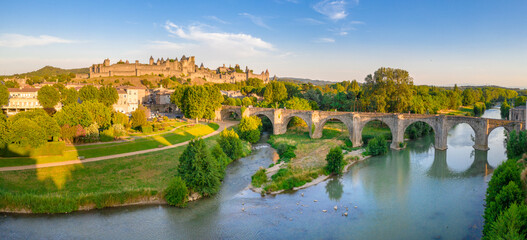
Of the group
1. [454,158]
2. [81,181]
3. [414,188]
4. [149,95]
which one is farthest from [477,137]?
[149,95]

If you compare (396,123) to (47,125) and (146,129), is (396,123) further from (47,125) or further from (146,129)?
(47,125)

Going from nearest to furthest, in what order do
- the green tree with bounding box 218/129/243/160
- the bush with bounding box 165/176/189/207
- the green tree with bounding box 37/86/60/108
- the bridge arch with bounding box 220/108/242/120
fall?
the bush with bounding box 165/176/189/207 → the green tree with bounding box 218/129/243/160 → the green tree with bounding box 37/86/60/108 → the bridge arch with bounding box 220/108/242/120

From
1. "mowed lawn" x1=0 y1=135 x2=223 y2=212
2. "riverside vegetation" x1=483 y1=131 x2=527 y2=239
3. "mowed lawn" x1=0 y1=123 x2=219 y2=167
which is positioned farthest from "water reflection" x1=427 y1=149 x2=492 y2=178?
"mowed lawn" x1=0 y1=123 x2=219 y2=167

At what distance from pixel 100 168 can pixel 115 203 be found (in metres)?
5.51

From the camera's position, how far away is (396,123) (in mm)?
31781

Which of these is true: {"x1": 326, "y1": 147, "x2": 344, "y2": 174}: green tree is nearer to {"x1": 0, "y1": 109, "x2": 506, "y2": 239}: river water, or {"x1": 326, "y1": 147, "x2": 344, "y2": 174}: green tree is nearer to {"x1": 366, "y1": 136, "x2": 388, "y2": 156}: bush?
{"x1": 0, "y1": 109, "x2": 506, "y2": 239}: river water

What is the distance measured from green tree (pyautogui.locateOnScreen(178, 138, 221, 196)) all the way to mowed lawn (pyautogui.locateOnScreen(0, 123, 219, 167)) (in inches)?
394

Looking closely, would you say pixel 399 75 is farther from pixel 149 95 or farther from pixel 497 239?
pixel 149 95

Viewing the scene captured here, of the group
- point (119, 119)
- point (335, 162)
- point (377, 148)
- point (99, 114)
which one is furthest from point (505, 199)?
point (99, 114)

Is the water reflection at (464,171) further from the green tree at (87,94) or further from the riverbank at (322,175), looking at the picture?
the green tree at (87,94)

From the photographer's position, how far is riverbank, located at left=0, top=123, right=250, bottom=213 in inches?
629

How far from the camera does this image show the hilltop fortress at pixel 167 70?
92.6 m

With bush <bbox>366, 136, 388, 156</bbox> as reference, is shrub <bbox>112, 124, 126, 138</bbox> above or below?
above

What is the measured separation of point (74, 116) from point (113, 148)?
5.53 m
